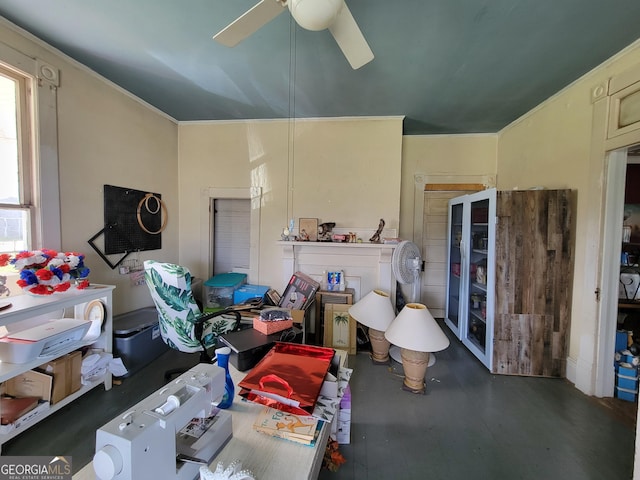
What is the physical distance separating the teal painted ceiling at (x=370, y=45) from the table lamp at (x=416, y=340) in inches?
76.2

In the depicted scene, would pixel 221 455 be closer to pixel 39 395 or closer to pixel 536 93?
pixel 39 395

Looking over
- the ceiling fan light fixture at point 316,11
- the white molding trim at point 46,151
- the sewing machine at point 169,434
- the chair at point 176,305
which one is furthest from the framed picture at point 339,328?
the white molding trim at point 46,151

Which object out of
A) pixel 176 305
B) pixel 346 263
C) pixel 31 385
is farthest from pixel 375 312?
pixel 31 385

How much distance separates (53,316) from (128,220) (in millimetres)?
1002

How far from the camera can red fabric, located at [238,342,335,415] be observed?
2.98ft

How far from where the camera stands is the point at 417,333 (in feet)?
6.20

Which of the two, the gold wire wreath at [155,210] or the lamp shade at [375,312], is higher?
the gold wire wreath at [155,210]

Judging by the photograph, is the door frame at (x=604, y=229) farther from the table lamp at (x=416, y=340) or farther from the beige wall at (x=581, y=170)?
the table lamp at (x=416, y=340)

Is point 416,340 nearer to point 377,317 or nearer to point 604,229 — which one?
point 377,317

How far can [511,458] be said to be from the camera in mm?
1457

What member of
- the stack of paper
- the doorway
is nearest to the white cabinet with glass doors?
the stack of paper

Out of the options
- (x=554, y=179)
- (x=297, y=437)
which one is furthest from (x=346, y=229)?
(x=297, y=437)

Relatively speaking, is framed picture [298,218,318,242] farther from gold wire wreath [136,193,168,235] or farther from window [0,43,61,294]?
window [0,43,61,294]

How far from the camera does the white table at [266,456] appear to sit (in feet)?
2.35
